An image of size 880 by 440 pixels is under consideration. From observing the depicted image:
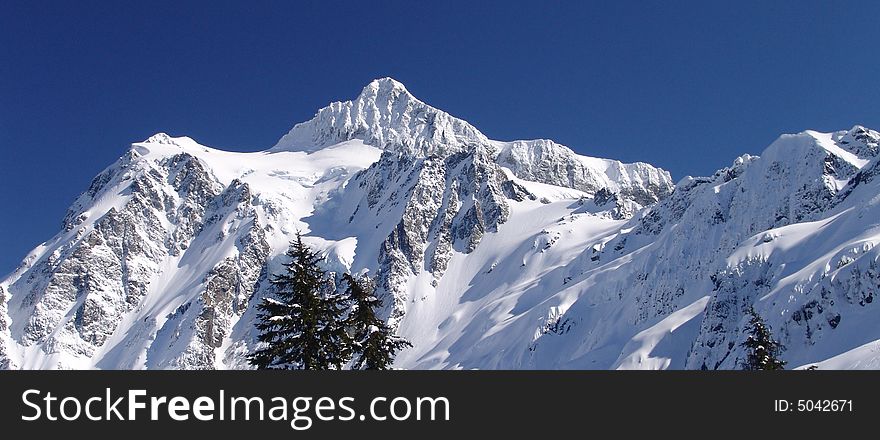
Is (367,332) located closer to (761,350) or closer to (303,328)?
(303,328)

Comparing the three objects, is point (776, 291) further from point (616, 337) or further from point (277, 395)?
point (277, 395)

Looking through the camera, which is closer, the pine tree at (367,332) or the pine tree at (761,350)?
the pine tree at (367,332)

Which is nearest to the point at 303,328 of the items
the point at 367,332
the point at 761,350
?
the point at 367,332

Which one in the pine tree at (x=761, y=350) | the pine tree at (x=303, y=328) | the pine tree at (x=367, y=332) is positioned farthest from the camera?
the pine tree at (x=761, y=350)

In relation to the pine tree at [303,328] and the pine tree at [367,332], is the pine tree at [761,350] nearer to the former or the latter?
the pine tree at [367,332]

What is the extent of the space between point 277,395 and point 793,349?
78.9 meters

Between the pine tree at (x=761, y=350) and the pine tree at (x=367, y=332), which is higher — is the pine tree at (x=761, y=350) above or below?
below

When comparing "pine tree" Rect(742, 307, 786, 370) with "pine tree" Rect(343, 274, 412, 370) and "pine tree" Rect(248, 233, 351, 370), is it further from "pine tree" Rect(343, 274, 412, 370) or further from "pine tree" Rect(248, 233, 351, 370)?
"pine tree" Rect(248, 233, 351, 370)

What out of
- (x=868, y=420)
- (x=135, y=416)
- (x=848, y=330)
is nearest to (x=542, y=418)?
(x=868, y=420)

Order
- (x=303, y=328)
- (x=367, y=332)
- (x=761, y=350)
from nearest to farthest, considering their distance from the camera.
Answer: (x=303, y=328) → (x=367, y=332) → (x=761, y=350)

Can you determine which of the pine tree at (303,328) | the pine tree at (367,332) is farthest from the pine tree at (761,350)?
the pine tree at (303,328)

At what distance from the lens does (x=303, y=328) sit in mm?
22906

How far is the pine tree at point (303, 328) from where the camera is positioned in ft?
74.2

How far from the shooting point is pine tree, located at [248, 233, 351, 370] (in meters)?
22.6
